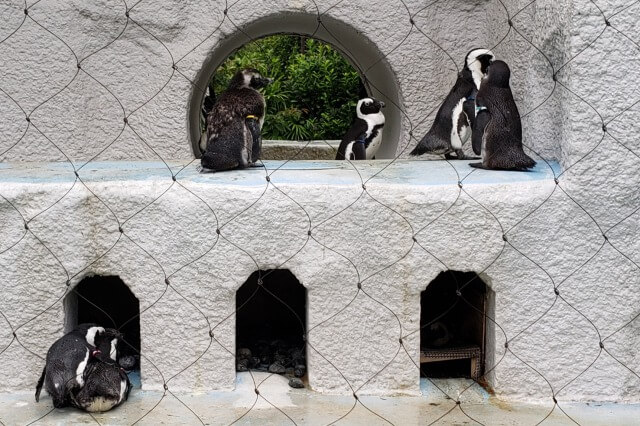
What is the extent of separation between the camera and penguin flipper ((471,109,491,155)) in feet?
12.3

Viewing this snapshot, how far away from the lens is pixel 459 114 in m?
4.08

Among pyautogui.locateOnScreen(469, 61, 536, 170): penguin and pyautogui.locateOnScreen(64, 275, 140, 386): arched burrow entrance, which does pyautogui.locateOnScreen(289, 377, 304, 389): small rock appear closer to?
pyautogui.locateOnScreen(64, 275, 140, 386): arched burrow entrance

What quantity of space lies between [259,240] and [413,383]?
0.67m

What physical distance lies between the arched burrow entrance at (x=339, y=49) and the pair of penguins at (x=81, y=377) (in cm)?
147

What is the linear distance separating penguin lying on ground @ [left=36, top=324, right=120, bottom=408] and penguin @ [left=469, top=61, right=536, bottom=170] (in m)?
1.43

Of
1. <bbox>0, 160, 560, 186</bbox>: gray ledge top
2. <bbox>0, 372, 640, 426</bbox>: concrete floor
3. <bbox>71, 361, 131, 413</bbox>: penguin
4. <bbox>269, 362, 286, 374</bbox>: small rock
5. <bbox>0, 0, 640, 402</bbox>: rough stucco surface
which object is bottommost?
<bbox>0, 372, 640, 426</bbox>: concrete floor

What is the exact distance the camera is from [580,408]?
3404 millimetres

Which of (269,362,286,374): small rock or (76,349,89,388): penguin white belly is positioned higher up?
(76,349,89,388): penguin white belly

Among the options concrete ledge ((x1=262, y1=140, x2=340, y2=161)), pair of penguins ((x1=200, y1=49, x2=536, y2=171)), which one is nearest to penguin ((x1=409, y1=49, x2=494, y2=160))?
pair of penguins ((x1=200, y1=49, x2=536, y2=171))

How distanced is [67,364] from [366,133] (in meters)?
1.81

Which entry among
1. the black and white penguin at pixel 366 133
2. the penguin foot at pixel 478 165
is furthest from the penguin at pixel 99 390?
the black and white penguin at pixel 366 133

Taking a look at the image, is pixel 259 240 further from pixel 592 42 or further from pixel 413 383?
pixel 592 42

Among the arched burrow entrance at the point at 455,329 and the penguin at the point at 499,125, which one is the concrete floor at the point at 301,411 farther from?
the penguin at the point at 499,125

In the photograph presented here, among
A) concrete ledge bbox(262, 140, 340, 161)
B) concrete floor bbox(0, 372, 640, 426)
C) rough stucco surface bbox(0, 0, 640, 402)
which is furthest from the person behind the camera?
concrete ledge bbox(262, 140, 340, 161)
